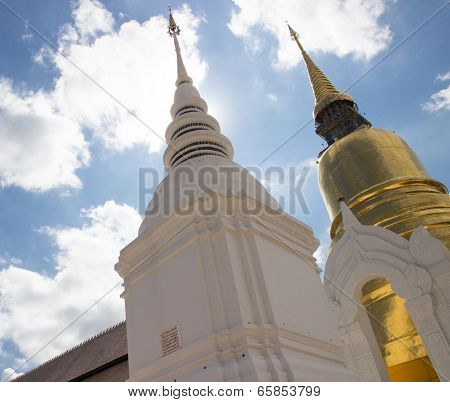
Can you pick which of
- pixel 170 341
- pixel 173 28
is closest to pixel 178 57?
pixel 173 28

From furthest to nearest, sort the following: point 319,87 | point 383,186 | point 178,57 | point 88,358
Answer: point 319,87 → point 383,186 → point 88,358 → point 178,57

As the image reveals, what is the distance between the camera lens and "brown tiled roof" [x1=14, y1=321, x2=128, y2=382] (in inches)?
450

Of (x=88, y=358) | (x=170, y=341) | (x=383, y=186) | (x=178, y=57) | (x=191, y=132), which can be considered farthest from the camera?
(x=383, y=186)

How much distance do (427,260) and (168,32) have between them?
308 inches

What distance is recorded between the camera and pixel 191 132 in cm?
794

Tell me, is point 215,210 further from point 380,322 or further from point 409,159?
point 409,159

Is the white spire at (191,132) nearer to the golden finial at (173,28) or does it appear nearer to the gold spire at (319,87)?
the golden finial at (173,28)

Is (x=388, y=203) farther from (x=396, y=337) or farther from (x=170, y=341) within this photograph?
(x=170, y=341)

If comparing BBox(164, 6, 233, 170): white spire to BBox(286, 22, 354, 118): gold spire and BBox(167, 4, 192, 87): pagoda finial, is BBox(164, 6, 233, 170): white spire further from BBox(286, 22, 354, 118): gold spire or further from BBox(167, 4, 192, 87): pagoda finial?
BBox(286, 22, 354, 118): gold spire

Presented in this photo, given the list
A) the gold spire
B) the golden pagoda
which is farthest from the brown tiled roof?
the gold spire

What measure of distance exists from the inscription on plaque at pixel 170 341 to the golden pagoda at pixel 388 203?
6890mm

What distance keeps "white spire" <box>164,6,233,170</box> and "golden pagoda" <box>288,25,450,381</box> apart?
4792 mm

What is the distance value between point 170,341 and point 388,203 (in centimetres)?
913
